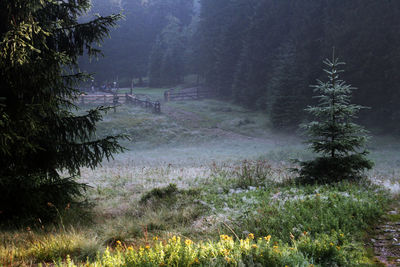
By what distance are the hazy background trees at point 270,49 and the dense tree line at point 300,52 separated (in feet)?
0.31

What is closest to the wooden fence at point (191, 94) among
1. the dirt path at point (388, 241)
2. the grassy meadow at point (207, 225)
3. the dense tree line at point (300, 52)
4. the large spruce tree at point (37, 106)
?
the dense tree line at point (300, 52)

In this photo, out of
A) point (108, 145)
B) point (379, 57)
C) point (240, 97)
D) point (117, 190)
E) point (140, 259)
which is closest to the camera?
point (140, 259)

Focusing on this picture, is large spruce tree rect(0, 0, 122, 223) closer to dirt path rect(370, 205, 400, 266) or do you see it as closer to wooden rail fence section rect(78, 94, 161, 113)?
dirt path rect(370, 205, 400, 266)

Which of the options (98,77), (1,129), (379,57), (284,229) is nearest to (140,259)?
(284,229)

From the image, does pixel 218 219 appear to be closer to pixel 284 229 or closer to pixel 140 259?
pixel 284 229

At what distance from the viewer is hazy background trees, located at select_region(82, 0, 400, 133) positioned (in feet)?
93.0

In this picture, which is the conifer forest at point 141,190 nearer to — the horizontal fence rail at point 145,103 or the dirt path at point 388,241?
the dirt path at point 388,241

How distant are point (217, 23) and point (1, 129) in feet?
180

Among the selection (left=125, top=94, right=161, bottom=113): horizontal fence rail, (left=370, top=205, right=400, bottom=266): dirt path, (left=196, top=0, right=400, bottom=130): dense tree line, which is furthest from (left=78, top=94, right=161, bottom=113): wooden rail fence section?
(left=370, top=205, right=400, bottom=266): dirt path

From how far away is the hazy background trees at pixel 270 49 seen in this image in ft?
93.0

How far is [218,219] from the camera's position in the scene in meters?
5.71

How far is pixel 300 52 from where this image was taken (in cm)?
3447

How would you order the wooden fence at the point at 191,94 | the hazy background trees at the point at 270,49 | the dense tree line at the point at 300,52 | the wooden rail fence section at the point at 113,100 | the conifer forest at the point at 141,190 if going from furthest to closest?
1. the wooden fence at the point at 191,94
2. the wooden rail fence section at the point at 113,100
3. the hazy background trees at the point at 270,49
4. the dense tree line at the point at 300,52
5. the conifer forest at the point at 141,190

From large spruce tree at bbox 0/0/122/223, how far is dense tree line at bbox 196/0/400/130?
1099 inches
